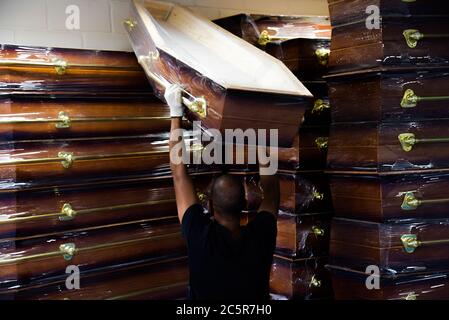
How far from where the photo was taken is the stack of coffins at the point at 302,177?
3.16 metres

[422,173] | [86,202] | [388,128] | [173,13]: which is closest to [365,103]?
[388,128]

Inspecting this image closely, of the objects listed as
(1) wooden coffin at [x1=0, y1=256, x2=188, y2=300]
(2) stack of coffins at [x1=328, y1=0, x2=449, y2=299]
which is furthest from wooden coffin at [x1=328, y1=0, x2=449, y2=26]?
(1) wooden coffin at [x1=0, y1=256, x2=188, y2=300]

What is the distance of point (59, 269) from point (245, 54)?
4.75 ft

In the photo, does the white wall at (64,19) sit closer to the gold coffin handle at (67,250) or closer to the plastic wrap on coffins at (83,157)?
the plastic wrap on coffins at (83,157)

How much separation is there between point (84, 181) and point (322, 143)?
138 centimetres

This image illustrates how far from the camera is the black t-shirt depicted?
229 centimetres

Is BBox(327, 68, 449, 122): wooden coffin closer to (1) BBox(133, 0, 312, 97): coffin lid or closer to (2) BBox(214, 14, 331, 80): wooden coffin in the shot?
(2) BBox(214, 14, 331, 80): wooden coffin

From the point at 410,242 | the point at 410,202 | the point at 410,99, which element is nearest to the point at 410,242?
the point at 410,242

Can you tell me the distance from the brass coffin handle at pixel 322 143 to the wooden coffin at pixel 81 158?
693 mm

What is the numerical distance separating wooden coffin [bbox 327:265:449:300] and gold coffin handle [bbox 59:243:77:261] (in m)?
1.43

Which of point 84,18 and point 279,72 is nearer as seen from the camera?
point 279,72

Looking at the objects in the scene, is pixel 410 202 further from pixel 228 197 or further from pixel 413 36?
pixel 228 197

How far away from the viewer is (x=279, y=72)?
257 centimetres
